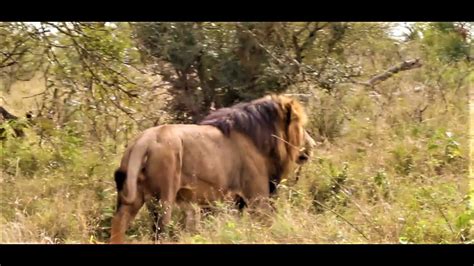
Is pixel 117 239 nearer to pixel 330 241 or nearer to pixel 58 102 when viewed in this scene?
pixel 330 241

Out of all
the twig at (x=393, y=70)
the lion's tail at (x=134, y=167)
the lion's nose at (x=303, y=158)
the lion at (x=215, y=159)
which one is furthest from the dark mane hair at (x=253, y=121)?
the twig at (x=393, y=70)

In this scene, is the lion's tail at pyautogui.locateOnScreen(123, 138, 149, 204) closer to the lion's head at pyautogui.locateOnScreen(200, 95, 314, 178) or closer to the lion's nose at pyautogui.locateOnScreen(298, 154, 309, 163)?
the lion's head at pyautogui.locateOnScreen(200, 95, 314, 178)

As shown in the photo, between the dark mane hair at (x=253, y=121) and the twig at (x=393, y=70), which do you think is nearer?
the dark mane hair at (x=253, y=121)

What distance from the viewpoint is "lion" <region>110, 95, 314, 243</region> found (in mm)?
4812

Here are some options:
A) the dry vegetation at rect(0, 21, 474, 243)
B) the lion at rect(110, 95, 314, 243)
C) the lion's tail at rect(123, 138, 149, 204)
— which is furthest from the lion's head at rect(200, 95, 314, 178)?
the lion's tail at rect(123, 138, 149, 204)

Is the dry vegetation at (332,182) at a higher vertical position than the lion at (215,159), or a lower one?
lower

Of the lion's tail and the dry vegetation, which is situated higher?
the lion's tail

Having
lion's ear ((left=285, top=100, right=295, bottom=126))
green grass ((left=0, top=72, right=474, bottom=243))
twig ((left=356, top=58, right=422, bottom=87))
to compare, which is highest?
lion's ear ((left=285, top=100, right=295, bottom=126))

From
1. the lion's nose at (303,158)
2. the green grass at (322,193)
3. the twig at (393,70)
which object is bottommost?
the green grass at (322,193)

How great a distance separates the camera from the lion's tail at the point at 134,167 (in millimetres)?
4742

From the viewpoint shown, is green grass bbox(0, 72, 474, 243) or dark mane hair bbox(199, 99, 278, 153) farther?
dark mane hair bbox(199, 99, 278, 153)

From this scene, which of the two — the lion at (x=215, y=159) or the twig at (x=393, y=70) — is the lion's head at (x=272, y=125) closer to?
the lion at (x=215, y=159)
